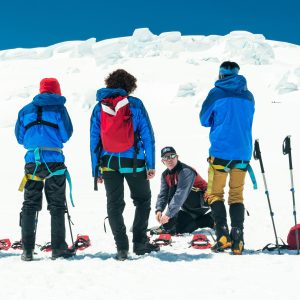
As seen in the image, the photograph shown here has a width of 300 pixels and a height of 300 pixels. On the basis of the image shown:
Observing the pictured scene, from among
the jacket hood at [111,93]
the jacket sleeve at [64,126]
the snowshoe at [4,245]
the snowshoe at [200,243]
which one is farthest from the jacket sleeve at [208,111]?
the snowshoe at [4,245]

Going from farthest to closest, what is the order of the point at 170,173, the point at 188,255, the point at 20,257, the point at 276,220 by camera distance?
1. the point at 276,220
2. the point at 170,173
3. the point at 20,257
4. the point at 188,255

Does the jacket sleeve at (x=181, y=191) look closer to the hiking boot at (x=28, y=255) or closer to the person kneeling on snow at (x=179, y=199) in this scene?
the person kneeling on snow at (x=179, y=199)

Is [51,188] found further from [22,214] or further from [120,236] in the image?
[120,236]

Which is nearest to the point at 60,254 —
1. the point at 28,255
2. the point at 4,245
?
the point at 28,255

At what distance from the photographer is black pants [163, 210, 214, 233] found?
6648 mm

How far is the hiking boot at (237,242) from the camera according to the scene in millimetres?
4641

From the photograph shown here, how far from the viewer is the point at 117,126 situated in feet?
15.3

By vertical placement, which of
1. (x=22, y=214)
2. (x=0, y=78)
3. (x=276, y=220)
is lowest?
(x=276, y=220)

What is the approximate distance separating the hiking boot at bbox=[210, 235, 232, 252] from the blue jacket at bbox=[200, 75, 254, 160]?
2.99ft

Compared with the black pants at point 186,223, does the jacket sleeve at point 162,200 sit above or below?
above

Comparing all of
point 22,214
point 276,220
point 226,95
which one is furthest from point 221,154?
point 276,220

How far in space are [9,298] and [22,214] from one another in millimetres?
1891

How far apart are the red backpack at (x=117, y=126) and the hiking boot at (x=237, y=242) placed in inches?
58.6

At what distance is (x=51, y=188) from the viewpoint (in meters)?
4.90
